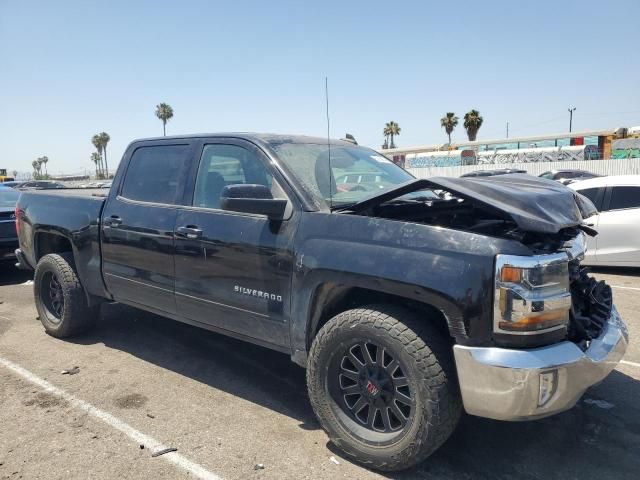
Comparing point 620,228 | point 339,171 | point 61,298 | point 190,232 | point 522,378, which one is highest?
point 339,171

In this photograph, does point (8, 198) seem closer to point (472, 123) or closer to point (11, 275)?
point (11, 275)

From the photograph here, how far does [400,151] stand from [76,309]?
35.1 meters

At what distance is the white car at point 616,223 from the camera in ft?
26.1

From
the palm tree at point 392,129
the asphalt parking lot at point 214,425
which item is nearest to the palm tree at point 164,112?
the palm tree at point 392,129

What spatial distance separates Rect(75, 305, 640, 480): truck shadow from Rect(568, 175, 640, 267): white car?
173 inches

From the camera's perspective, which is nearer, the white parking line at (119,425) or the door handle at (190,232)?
the white parking line at (119,425)

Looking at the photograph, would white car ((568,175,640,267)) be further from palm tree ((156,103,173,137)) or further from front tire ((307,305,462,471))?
palm tree ((156,103,173,137))

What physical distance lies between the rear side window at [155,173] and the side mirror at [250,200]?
3.62 ft

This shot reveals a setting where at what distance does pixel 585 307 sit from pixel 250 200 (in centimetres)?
224

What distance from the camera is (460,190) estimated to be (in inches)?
111

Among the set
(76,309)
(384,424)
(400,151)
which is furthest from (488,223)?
(400,151)

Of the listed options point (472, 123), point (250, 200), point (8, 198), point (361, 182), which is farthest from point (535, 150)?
point (250, 200)

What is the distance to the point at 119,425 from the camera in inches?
139

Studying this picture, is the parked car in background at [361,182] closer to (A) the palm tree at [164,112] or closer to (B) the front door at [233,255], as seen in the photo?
(B) the front door at [233,255]
